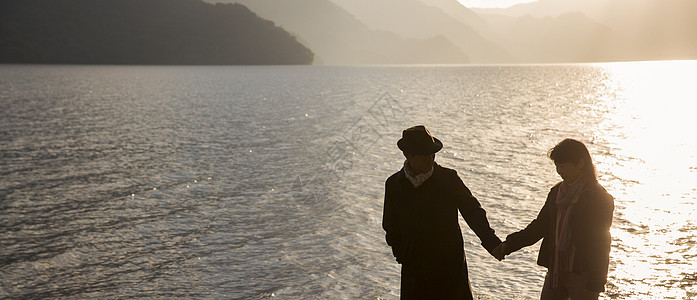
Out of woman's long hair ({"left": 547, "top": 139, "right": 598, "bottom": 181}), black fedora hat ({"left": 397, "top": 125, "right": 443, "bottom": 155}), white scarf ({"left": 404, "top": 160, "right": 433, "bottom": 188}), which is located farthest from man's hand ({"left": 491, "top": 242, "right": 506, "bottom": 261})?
black fedora hat ({"left": 397, "top": 125, "right": 443, "bottom": 155})

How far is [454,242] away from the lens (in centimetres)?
568

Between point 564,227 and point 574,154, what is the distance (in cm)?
73

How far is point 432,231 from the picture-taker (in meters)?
5.61

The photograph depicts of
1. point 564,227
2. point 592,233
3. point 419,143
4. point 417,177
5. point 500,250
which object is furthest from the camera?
point 500,250

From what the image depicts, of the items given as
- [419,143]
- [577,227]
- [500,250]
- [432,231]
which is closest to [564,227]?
[577,227]

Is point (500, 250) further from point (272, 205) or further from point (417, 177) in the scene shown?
point (272, 205)

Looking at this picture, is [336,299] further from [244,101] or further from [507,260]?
[244,101]

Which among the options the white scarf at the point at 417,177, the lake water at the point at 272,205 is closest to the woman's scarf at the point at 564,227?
the white scarf at the point at 417,177

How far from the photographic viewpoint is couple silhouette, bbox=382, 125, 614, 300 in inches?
216

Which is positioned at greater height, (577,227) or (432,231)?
(577,227)

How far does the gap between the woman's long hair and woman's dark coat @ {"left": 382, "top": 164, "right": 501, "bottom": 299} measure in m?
0.90

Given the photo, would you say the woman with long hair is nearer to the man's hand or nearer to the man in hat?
the man's hand

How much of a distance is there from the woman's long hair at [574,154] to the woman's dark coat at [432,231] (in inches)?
35.5

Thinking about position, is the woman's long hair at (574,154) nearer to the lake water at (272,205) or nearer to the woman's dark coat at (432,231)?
the woman's dark coat at (432,231)
